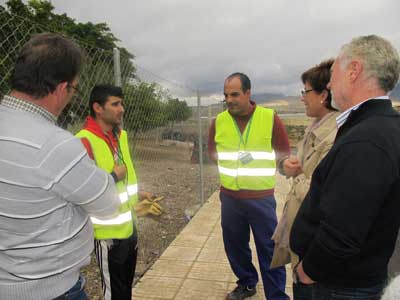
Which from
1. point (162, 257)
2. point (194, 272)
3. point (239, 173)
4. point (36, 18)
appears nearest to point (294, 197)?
point (239, 173)

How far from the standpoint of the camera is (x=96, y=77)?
3.61 meters

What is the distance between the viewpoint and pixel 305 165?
87.8 inches

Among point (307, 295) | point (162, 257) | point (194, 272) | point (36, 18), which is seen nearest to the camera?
point (307, 295)

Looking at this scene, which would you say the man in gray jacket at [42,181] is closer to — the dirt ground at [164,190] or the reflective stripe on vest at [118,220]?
the reflective stripe on vest at [118,220]

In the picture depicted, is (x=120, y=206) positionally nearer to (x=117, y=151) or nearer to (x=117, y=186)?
(x=117, y=186)

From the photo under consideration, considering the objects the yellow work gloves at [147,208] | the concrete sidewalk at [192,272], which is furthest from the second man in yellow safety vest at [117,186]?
the yellow work gloves at [147,208]

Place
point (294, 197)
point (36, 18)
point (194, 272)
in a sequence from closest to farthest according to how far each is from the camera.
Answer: point (294, 197) → point (194, 272) → point (36, 18)

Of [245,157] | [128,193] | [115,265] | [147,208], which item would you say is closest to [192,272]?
[245,157]

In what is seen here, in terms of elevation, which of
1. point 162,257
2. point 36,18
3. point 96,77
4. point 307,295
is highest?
point 36,18

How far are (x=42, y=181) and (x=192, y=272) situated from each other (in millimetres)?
3047

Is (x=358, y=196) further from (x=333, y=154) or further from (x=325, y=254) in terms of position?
(x=325, y=254)

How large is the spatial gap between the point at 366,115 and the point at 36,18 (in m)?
17.9

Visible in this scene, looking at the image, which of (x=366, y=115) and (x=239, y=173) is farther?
(x=239, y=173)

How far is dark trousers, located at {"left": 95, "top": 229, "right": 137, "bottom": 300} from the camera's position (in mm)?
2480
